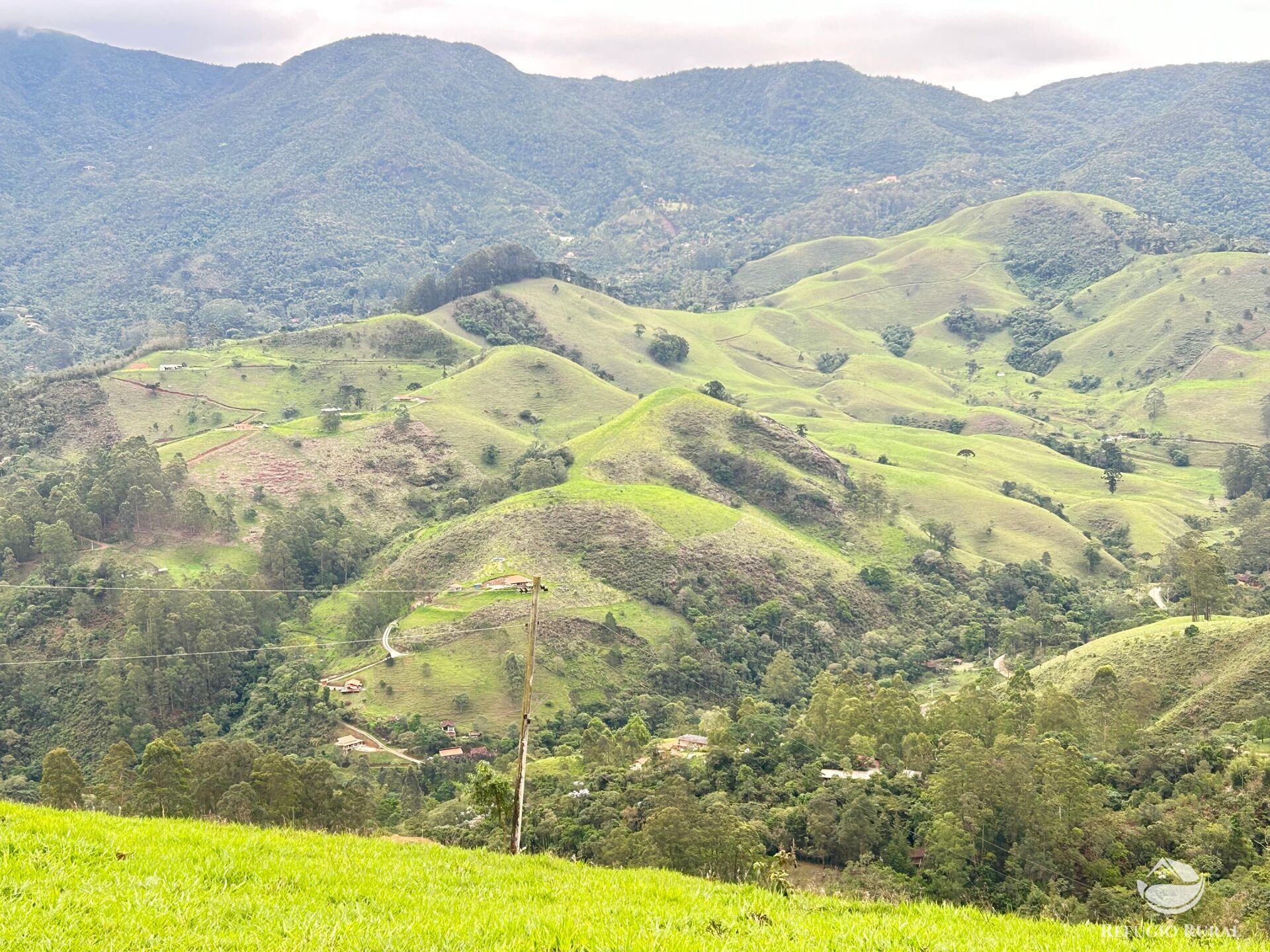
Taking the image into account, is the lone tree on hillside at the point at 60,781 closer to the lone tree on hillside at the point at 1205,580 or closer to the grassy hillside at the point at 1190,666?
the grassy hillside at the point at 1190,666

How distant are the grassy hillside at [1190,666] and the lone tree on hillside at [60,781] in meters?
54.5

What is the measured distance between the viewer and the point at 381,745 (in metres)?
67.8

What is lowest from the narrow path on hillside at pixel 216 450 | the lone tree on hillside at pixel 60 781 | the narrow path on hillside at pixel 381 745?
the narrow path on hillside at pixel 381 745

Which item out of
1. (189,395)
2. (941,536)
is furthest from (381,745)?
(189,395)

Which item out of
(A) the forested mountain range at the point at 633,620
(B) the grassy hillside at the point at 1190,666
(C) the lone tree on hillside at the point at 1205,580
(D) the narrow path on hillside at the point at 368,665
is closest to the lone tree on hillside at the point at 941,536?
(A) the forested mountain range at the point at 633,620

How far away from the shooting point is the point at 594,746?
195ft

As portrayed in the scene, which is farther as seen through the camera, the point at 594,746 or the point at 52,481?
the point at 52,481

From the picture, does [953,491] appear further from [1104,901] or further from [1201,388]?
[1104,901]

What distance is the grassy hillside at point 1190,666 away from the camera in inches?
2048

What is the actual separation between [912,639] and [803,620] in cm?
1178

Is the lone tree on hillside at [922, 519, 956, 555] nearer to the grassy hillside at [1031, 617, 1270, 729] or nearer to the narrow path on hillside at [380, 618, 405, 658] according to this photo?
the grassy hillside at [1031, 617, 1270, 729]

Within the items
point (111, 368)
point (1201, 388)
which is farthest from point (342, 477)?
point (1201, 388)

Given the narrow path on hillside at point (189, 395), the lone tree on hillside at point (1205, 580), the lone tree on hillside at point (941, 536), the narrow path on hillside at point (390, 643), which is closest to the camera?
the lone tree on hillside at point (1205, 580)

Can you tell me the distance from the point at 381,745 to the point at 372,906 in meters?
57.9
